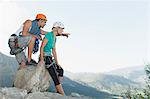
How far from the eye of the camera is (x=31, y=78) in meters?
12.7

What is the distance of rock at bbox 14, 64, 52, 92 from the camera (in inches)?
500

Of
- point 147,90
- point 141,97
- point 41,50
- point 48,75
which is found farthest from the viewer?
point 147,90

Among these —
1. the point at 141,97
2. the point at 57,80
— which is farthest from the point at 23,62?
the point at 141,97

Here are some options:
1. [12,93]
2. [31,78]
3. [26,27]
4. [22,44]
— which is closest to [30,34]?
[26,27]

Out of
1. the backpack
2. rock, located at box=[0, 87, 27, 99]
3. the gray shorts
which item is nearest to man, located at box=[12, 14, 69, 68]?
the gray shorts

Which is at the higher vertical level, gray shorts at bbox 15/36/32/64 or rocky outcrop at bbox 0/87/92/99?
gray shorts at bbox 15/36/32/64

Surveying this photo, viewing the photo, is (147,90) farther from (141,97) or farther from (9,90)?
(9,90)

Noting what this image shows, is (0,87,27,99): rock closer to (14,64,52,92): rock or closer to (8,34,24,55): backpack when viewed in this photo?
(14,64,52,92): rock

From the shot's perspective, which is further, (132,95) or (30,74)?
(132,95)

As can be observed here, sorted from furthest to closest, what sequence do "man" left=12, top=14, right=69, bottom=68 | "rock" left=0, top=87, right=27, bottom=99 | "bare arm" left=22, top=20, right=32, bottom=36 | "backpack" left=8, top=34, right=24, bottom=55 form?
"backpack" left=8, top=34, right=24, bottom=55 → "bare arm" left=22, top=20, right=32, bottom=36 → "man" left=12, top=14, right=69, bottom=68 → "rock" left=0, top=87, right=27, bottom=99

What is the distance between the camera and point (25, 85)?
41.8 ft

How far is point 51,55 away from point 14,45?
1498 mm

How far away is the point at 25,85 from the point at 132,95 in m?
39.0

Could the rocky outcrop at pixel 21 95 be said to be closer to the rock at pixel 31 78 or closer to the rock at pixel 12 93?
the rock at pixel 12 93
